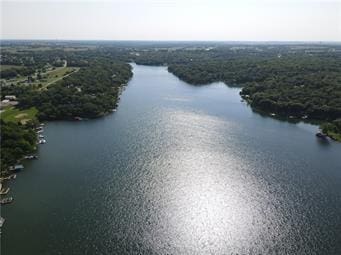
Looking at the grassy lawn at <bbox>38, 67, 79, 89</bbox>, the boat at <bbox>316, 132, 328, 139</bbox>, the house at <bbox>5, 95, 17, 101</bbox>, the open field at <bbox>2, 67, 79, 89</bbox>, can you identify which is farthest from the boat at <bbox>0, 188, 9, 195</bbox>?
the grassy lawn at <bbox>38, 67, 79, 89</bbox>

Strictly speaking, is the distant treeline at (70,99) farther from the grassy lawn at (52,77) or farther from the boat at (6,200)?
the boat at (6,200)

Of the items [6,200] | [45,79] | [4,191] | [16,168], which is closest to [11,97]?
[45,79]

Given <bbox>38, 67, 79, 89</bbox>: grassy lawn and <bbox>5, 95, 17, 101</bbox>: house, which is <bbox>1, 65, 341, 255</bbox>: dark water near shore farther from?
<bbox>38, 67, 79, 89</bbox>: grassy lawn

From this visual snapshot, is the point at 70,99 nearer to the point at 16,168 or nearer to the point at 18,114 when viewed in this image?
the point at 18,114

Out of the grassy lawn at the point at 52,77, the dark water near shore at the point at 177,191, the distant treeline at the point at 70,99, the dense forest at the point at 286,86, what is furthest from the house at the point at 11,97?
the dense forest at the point at 286,86

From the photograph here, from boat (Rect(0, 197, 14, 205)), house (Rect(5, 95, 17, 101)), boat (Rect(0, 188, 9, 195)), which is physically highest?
boat (Rect(0, 197, 14, 205))

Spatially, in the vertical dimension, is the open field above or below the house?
below
